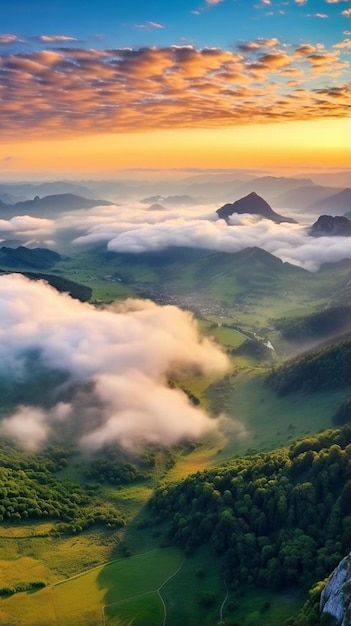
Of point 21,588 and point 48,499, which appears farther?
point 48,499

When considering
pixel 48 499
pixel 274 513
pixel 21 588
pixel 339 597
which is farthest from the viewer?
pixel 48 499

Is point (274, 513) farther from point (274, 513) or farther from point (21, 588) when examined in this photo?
point (21, 588)

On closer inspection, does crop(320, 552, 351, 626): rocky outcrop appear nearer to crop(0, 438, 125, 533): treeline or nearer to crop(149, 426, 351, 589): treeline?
crop(149, 426, 351, 589): treeline

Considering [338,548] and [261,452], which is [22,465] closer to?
[261,452]

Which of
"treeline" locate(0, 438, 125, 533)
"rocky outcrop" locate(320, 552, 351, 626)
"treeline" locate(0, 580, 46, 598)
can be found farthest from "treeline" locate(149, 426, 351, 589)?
"treeline" locate(0, 580, 46, 598)

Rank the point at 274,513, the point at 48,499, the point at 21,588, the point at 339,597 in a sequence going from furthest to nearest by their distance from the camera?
the point at 48,499 < the point at 274,513 < the point at 21,588 < the point at 339,597

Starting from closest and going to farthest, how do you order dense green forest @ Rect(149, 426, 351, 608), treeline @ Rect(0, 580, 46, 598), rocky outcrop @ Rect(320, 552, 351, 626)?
rocky outcrop @ Rect(320, 552, 351, 626) < dense green forest @ Rect(149, 426, 351, 608) < treeline @ Rect(0, 580, 46, 598)

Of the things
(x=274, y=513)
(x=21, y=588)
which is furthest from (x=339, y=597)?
(x=21, y=588)

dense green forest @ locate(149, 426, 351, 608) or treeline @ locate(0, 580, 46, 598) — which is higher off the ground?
dense green forest @ locate(149, 426, 351, 608)

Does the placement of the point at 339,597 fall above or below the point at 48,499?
above
